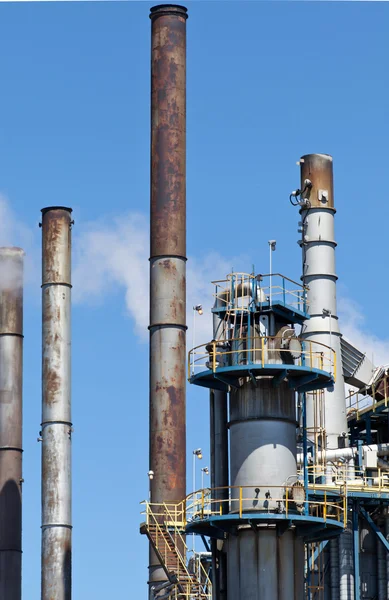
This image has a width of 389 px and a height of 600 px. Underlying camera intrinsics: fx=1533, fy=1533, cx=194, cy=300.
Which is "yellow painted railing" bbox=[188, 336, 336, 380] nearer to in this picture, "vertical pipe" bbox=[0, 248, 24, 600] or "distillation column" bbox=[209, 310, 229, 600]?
"distillation column" bbox=[209, 310, 229, 600]

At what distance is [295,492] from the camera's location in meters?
43.1

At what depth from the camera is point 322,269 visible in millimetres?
57781

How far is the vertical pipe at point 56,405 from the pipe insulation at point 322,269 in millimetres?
10589

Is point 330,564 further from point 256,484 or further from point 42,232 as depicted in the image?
point 42,232

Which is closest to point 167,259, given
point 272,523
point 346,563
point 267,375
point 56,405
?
point 56,405

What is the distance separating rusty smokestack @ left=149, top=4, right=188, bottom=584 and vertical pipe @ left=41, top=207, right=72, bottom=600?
8826mm

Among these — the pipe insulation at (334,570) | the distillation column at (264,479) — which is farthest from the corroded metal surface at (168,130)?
the pipe insulation at (334,570)

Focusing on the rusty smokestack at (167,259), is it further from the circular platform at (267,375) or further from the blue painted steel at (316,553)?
the circular platform at (267,375)

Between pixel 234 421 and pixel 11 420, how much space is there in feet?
73.3

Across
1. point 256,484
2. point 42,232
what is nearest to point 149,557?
point 256,484

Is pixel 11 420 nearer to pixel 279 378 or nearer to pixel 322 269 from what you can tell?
pixel 322 269

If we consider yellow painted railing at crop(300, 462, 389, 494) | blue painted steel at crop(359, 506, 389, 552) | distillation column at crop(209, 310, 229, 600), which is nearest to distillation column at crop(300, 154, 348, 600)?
yellow painted railing at crop(300, 462, 389, 494)

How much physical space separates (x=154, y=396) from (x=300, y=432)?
524 cm

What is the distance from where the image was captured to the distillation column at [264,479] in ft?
141
